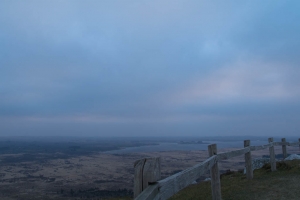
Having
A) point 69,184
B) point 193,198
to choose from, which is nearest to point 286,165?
point 193,198

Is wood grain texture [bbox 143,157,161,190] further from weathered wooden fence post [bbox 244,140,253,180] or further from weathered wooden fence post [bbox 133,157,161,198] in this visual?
weathered wooden fence post [bbox 244,140,253,180]

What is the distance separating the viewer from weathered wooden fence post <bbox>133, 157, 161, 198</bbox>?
7.96 ft

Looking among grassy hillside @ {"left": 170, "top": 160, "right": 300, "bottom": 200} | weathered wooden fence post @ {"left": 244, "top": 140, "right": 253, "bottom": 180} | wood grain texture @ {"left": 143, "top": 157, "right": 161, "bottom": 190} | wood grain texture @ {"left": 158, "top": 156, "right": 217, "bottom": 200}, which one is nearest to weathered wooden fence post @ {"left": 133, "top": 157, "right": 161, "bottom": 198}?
wood grain texture @ {"left": 143, "top": 157, "right": 161, "bottom": 190}

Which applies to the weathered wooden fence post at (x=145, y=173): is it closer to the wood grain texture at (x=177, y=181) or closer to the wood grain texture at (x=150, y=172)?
the wood grain texture at (x=150, y=172)

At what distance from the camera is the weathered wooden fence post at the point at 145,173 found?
2426 mm

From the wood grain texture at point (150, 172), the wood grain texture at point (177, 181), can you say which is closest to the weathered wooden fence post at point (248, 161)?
the wood grain texture at point (177, 181)

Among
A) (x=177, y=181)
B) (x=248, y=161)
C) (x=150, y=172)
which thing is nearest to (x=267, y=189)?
(x=248, y=161)

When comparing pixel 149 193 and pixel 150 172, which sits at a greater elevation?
pixel 150 172

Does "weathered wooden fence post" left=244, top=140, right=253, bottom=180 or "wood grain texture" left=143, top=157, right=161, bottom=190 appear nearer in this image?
"wood grain texture" left=143, top=157, right=161, bottom=190

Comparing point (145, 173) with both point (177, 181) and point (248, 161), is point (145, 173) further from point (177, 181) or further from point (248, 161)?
point (248, 161)

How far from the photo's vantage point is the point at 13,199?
25.2 metres

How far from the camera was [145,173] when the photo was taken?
2430 mm

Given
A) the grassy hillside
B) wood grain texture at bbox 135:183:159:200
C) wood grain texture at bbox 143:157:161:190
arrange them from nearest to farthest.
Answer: wood grain texture at bbox 135:183:159:200, wood grain texture at bbox 143:157:161:190, the grassy hillside

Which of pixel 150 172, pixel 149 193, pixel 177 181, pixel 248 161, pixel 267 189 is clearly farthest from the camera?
pixel 248 161
